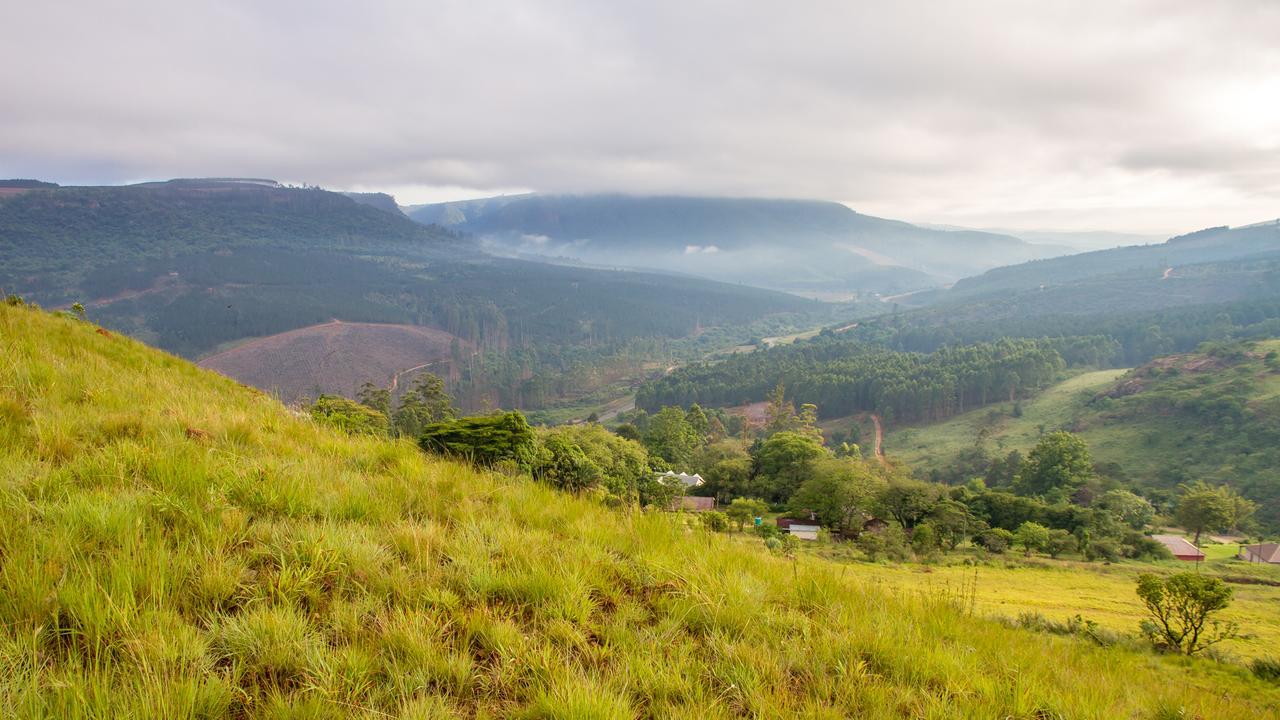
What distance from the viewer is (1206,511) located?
1961 inches

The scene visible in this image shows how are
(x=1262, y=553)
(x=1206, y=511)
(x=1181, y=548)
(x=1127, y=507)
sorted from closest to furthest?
(x=1262, y=553)
(x=1181, y=548)
(x=1206, y=511)
(x=1127, y=507)

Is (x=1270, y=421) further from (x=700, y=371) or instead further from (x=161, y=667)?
(x=161, y=667)

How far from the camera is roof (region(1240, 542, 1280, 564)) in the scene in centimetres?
4369

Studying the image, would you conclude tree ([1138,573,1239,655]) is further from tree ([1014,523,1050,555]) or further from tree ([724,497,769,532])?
tree ([724,497,769,532])

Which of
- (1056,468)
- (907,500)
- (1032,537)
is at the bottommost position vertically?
(1032,537)

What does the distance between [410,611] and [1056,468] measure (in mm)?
74585

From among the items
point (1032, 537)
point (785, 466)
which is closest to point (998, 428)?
point (785, 466)

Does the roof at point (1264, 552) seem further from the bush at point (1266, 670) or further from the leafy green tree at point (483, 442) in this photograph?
the leafy green tree at point (483, 442)

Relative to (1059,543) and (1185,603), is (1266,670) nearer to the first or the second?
(1185,603)

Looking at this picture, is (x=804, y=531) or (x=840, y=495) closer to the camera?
(x=804, y=531)

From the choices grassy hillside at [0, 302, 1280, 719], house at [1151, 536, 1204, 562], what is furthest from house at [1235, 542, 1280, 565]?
grassy hillside at [0, 302, 1280, 719]

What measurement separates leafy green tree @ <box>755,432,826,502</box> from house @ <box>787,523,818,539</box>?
6.67m

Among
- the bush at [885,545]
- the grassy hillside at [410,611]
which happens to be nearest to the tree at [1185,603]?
the bush at [885,545]

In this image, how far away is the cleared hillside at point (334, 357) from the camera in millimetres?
117438
